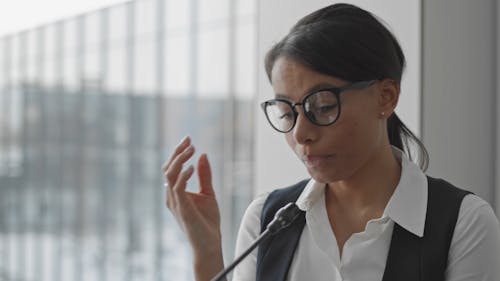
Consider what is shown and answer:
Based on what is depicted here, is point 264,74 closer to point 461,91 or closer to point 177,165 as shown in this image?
point 461,91

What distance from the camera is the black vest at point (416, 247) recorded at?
4.16 ft

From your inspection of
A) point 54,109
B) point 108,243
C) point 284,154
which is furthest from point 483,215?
point 54,109

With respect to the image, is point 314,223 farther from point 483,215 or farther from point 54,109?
point 54,109

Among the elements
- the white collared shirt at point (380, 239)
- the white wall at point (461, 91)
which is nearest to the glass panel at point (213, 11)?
the white wall at point (461, 91)

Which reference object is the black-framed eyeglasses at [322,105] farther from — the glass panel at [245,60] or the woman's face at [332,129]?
the glass panel at [245,60]

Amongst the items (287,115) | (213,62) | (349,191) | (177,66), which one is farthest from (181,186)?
(177,66)

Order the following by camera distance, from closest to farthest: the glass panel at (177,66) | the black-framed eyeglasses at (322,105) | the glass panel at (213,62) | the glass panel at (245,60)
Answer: the black-framed eyeglasses at (322,105) < the glass panel at (245,60) < the glass panel at (213,62) < the glass panel at (177,66)

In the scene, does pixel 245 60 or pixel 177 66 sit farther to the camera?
pixel 177 66

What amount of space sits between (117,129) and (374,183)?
304 centimetres

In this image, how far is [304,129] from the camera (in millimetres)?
1259

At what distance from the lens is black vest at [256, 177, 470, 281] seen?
1268 mm

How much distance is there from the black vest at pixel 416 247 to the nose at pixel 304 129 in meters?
0.23

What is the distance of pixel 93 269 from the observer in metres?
4.66

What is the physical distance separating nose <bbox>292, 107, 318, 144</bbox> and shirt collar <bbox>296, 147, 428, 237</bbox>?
20cm
